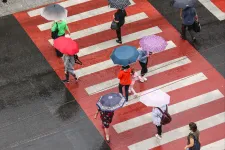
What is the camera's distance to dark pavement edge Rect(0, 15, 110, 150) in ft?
58.5

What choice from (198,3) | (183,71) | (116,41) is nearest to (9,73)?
(116,41)

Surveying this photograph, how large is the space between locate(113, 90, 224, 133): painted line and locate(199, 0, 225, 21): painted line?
13.8 feet

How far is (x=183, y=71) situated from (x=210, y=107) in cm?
184

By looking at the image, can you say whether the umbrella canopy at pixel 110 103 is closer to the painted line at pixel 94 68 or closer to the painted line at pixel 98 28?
the painted line at pixel 94 68

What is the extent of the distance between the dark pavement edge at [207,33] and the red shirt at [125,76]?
3838mm

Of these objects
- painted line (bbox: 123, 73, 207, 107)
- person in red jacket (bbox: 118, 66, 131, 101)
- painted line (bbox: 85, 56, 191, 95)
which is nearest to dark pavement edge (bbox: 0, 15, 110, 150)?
painted line (bbox: 85, 56, 191, 95)

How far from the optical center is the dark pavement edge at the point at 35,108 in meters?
17.8

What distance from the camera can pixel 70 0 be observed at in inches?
913

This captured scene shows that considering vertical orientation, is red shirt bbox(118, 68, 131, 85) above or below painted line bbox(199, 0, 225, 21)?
above

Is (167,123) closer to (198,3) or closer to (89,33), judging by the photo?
A: (89,33)

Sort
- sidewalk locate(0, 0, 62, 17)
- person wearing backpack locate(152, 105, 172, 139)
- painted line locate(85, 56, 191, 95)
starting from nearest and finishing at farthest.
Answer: person wearing backpack locate(152, 105, 172, 139) < painted line locate(85, 56, 191, 95) < sidewalk locate(0, 0, 62, 17)

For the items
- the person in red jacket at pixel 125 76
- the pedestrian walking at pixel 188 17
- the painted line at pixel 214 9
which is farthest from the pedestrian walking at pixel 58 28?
the painted line at pixel 214 9

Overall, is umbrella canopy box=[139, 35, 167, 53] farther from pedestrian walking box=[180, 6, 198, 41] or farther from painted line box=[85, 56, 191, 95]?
pedestrian walking box=[180, 6, 198, 41]

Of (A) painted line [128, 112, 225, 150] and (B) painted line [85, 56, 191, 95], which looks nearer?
(A) painted line [128, 112, 225, 150]
